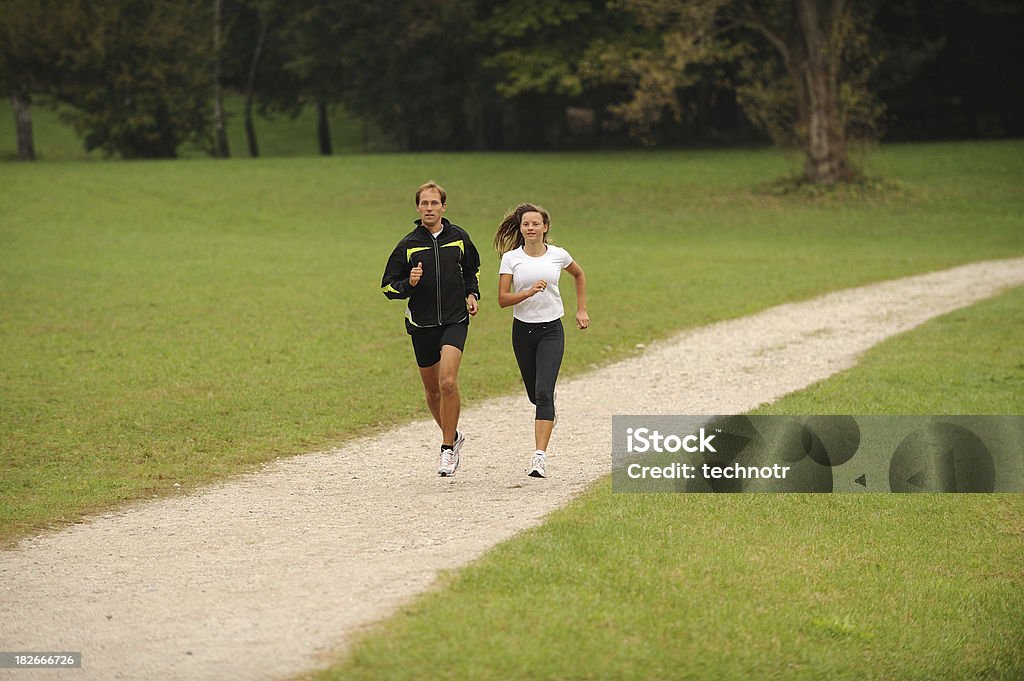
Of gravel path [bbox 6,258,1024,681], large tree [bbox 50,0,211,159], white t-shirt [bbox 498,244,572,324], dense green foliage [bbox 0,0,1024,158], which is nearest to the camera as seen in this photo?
gravel path [bbox 6,258,1024,681]

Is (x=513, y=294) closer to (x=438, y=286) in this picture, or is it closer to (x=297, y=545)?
(x=438, y=286)

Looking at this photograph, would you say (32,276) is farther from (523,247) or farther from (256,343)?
(523,247)

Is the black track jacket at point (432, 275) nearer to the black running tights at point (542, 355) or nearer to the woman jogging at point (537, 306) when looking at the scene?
the woman jogging at point (537, 306)

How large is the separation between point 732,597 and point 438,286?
379 cm

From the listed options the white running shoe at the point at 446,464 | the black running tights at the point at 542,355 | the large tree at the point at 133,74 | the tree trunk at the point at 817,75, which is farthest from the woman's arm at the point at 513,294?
the large tree at the point at 133,74

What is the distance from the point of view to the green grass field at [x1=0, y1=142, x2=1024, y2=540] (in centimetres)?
1234

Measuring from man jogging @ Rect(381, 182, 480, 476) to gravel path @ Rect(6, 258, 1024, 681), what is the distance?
3.37ft

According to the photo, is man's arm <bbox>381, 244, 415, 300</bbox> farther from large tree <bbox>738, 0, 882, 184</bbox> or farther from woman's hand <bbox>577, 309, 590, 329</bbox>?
large tree <bbox>738, 0, 882, 184</bbox>

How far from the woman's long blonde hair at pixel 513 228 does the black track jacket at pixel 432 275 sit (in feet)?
0.84

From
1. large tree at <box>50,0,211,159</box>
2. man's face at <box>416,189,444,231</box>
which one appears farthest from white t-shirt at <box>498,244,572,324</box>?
large tree at <box>50,0,211,159</box>

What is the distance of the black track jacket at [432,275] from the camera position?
9508 millimetres

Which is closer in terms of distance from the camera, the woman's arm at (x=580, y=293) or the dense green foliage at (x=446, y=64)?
the woman's arm at (x=580, y=293)

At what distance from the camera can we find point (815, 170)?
39.5 meters

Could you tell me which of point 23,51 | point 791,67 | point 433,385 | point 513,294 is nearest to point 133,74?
point 23,51
